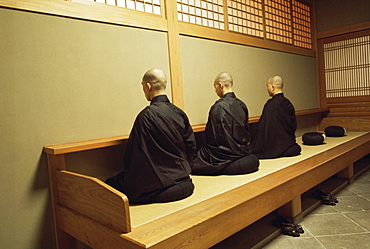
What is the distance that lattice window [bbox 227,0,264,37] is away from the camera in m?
5.02

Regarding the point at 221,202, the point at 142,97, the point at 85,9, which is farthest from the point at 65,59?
the point at 221,202

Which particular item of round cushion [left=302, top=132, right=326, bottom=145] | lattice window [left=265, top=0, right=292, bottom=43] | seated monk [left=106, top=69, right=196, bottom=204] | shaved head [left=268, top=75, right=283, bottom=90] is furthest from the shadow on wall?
lattice window [left=265, top=0, right=292, bottom=43]

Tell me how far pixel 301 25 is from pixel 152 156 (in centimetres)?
592

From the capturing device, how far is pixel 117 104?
11.0 ft

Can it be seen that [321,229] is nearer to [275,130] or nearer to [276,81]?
[275,130]

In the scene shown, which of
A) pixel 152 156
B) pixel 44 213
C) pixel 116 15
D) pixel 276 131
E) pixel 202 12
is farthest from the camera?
pixel 202 12

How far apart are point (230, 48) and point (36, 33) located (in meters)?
3.04

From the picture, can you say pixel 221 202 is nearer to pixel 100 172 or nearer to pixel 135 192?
pixel 135 192

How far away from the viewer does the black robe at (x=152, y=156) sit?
2.46 meters

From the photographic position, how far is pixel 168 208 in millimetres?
2328

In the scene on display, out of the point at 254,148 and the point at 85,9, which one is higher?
the point at 85,9

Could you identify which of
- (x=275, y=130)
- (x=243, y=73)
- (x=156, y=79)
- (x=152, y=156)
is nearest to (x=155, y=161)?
(x=152, y=156)

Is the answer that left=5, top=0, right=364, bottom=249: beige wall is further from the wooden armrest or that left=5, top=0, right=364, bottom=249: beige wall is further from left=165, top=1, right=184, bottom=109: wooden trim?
the wooden armrest

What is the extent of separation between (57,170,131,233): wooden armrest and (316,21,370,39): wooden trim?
22.4 feet
